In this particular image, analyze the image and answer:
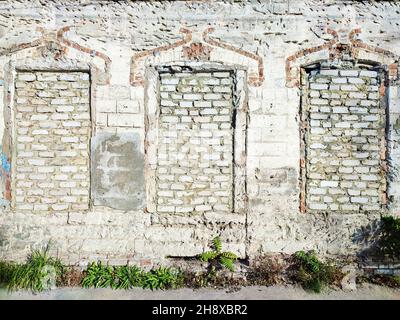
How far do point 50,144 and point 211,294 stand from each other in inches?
122

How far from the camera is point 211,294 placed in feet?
13.6

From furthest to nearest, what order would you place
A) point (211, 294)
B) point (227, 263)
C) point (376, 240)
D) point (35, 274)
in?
point (376, 240) → point (227, 263) → point (35, 274) → point (211, 294)

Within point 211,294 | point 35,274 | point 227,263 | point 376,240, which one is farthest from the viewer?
point 376,240

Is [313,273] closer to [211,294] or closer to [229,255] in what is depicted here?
[229,255]

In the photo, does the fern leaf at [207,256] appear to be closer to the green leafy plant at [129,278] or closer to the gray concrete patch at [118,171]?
the green leafy plant at [129,278]

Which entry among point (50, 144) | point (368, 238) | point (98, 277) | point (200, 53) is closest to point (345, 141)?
point (368, 238)

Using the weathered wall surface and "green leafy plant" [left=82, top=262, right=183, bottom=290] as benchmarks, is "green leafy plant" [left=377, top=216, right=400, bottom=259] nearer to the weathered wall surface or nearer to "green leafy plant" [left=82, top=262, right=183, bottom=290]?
the weathered wall surface

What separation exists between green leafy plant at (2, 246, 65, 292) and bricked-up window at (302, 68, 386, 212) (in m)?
3.69

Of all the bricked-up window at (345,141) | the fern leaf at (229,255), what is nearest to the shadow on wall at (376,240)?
the bricked-up window at (345,141)

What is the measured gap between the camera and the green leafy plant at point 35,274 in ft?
13.8

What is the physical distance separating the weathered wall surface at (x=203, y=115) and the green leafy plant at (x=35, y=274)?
225 mm

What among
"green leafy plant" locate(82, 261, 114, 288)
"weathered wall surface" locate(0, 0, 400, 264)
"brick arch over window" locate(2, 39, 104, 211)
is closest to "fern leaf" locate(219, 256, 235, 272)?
"weathered wall surface" locate(0, 0, 400, 264)

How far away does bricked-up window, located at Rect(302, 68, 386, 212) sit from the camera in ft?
14.9

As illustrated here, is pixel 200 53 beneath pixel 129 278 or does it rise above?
above
